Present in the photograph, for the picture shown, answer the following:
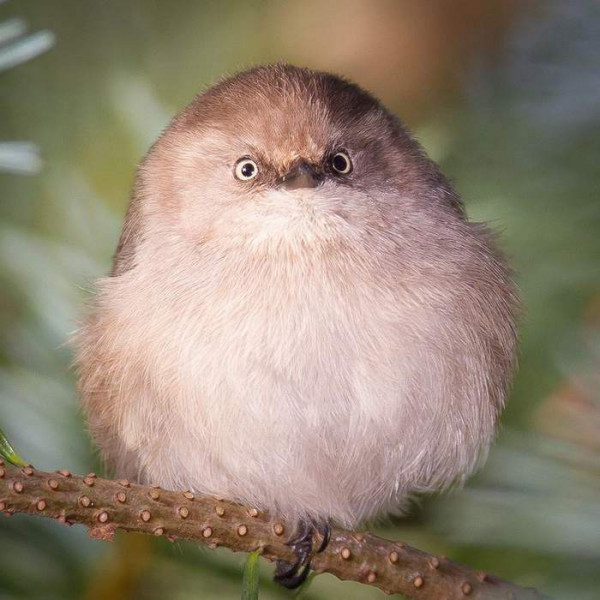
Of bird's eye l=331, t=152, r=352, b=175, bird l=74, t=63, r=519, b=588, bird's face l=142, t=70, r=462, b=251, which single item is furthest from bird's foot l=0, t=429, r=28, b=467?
bird's eye l=331, t=152, r=352, b=175

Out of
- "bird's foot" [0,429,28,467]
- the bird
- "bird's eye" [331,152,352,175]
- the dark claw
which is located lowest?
"bird's foot" [0,429,28,467]

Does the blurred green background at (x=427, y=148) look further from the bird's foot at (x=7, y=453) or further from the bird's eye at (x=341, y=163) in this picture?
the bird's foot at (x=7, y=453)

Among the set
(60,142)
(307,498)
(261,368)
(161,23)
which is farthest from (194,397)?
(161,23)

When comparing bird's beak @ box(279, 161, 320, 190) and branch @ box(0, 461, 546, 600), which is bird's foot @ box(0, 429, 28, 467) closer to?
branch @ box(0, 461, 546, 600)

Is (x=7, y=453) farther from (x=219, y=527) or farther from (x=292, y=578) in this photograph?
(x=292, y=578)

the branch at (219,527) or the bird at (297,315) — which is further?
Answer: the bird at (297,315)

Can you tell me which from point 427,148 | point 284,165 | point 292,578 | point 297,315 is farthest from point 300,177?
point 292,578

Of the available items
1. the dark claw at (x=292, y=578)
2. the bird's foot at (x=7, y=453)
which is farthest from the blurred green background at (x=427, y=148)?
the bird's foot at (x=7, y=453)
